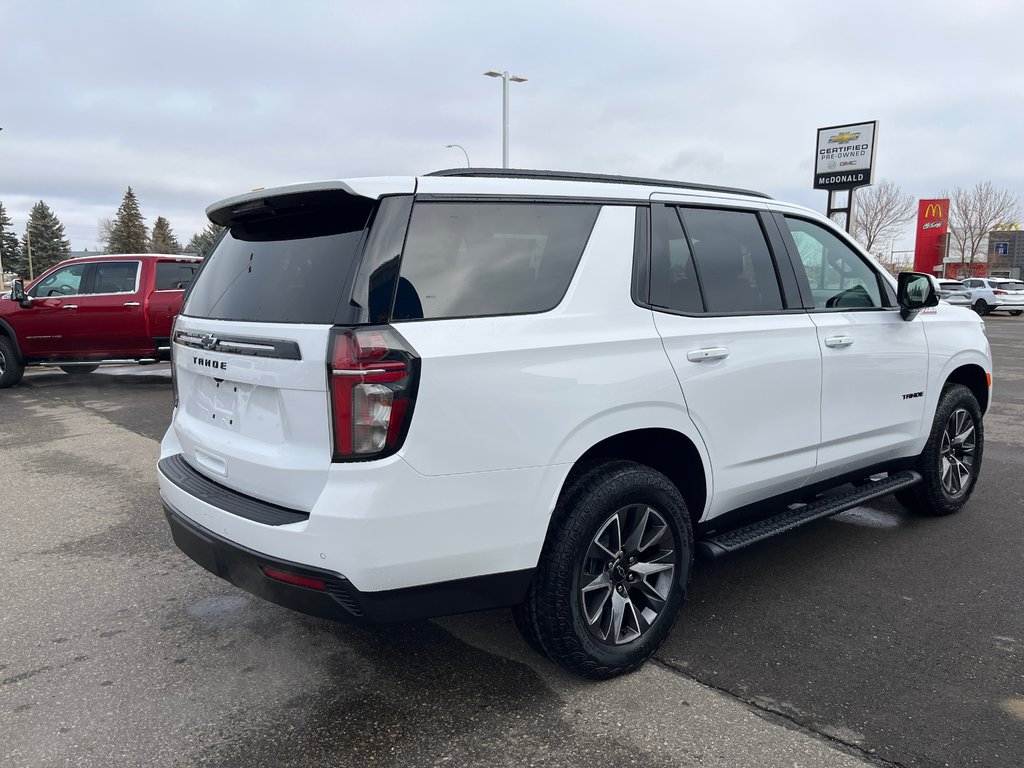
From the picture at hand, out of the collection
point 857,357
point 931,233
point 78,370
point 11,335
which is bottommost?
point 78,370

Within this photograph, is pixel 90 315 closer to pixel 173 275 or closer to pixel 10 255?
pixel 173 275

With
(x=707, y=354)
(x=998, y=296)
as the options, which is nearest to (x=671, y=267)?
(x=707, y=354)

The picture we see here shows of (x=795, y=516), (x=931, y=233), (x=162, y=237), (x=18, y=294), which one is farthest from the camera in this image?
(x=162, y=237)

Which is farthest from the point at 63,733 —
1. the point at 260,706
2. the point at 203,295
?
the point at 203,295

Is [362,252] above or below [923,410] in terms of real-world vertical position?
above

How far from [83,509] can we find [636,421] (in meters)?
4.03

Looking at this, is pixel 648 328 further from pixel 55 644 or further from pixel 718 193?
pixel 55 644

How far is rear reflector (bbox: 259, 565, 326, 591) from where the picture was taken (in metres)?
2.40

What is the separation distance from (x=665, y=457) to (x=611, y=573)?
58 centimetres

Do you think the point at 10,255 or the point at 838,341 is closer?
the point at 838,341

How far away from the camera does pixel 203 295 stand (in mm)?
3174

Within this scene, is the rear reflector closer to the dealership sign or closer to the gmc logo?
the gmc logo

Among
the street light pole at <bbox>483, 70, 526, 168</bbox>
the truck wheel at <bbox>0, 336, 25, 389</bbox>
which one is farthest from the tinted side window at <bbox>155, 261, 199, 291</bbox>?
the street light pole at <bbox>483, 70, 526, 168</bbox>

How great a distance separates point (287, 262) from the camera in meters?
2.74
